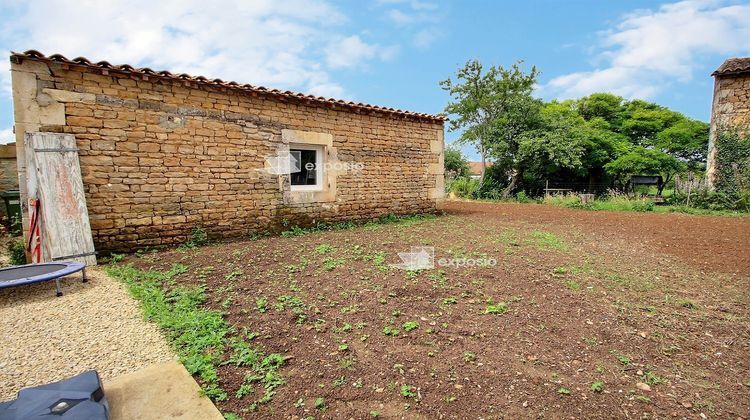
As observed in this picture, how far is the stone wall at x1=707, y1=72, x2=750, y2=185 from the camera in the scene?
12.7m

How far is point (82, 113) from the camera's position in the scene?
5.41 m

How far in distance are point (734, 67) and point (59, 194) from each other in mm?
20417

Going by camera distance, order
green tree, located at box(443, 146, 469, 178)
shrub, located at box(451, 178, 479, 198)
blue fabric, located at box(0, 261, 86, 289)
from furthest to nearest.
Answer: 1. green tree, located at box(443, 146, 469, 178)
2. shrub, located at box(451, 178, 479, 198)
3. blue fabric, located at box(0, 261, 86, 289)

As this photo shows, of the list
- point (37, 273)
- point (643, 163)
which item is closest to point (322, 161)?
point (37, 273)

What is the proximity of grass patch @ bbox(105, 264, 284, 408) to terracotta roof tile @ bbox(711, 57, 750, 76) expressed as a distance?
59.7 ft

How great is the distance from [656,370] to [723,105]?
16.4 meters

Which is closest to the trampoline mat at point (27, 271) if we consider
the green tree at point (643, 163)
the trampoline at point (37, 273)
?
the trampoline at point (37, 273)

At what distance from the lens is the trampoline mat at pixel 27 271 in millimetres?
4152

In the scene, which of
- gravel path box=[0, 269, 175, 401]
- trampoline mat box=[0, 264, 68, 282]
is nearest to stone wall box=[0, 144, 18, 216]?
trampoline mat box=[0, 264, 68, 282]

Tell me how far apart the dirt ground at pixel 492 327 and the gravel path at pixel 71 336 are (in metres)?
0.81

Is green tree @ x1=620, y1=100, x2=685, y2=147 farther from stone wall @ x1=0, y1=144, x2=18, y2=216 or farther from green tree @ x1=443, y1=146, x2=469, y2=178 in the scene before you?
stone wall @ x1=0, y1=144, x2=18, y2=216

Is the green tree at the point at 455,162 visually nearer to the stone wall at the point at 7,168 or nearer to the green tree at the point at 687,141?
the green tree at the point at 687,141

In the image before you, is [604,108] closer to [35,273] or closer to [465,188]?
[465,188]

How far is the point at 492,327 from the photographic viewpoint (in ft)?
10.6
